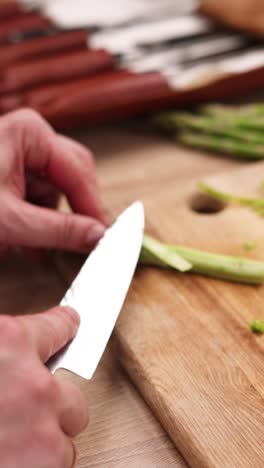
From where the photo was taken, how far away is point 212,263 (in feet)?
4.87

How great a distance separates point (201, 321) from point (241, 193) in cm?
53

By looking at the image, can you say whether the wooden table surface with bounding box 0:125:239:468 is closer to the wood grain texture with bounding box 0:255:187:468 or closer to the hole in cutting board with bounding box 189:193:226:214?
the wood grain texture with bounding box 0:255:187:468

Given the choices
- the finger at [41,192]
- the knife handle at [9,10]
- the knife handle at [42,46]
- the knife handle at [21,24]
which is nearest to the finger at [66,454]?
the finger at [41,192]

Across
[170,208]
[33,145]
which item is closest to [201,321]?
[170,208]

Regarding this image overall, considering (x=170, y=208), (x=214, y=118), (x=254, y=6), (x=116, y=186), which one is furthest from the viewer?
(x=254, y=6)

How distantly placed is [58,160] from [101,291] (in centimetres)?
43

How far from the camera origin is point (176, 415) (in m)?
1.17

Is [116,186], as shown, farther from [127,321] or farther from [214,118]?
[127,321]

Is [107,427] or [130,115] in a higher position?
[130,115]

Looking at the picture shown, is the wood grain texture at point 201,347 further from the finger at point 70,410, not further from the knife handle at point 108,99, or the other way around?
the knife handle at point 108,99

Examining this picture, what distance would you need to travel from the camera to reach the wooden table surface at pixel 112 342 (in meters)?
1.17

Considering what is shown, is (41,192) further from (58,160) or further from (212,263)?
(212,263)

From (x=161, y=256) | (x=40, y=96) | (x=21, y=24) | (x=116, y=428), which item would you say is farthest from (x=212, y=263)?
(x=21, y=24)

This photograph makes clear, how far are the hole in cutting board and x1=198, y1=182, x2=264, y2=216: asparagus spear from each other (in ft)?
0.05
